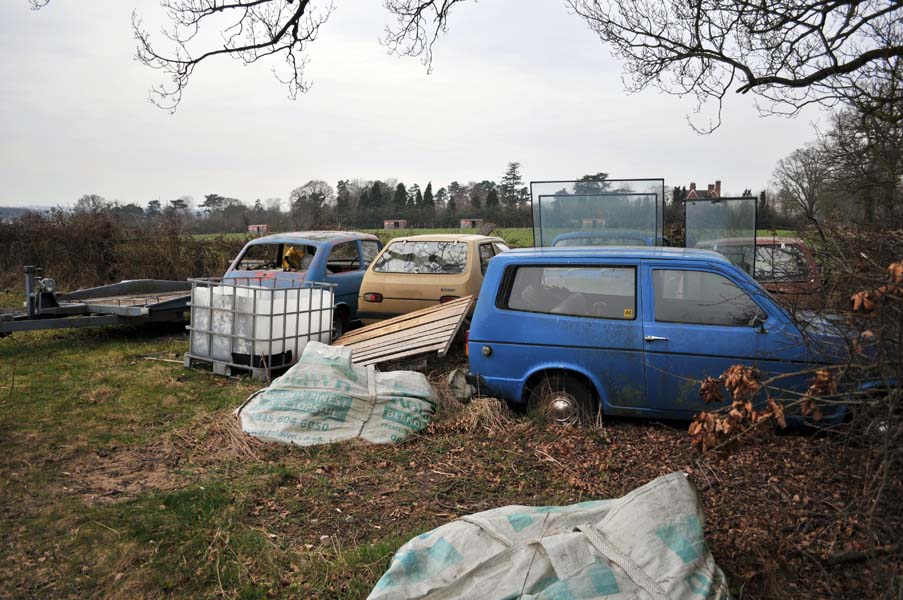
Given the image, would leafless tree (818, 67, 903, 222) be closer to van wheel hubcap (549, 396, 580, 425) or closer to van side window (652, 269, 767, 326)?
van side window (652, 269, 767, 326)

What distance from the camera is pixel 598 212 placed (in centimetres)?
1081

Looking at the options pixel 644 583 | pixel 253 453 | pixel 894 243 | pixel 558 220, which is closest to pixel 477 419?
pixel 253 453

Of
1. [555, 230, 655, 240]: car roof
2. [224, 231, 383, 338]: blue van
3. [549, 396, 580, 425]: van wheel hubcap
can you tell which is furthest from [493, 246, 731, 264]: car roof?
[224, 231, 383, 338]: blue van

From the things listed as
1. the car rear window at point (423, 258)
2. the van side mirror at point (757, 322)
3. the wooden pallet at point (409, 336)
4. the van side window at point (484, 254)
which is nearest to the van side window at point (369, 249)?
the car rear window at point (423, 258)

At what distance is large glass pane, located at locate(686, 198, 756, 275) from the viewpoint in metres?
10.0

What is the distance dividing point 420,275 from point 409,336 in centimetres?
224

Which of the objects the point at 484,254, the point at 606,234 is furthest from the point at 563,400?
the point at 606,234

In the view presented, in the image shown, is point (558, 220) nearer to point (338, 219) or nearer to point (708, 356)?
point (708, 356)

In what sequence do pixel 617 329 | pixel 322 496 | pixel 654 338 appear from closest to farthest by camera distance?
pixel 322 496 → pixel 654 338 → pixel 617 329

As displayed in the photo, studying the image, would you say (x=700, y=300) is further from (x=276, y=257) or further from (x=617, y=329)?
(x=276, y=257)

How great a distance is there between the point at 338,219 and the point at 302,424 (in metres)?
21.8

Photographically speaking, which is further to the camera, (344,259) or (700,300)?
(344,259)

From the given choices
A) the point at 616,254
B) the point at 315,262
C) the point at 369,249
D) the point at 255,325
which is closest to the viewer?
the point at 616,254

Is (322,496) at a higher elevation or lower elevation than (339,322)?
lower
